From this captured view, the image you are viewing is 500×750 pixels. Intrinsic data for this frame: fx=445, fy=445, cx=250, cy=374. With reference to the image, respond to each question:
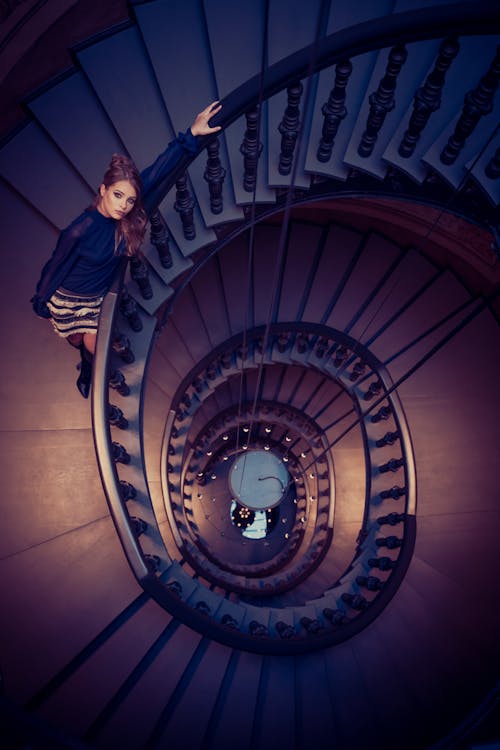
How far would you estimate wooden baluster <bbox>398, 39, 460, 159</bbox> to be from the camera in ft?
9.31

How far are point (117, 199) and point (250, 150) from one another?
1447 millimetres

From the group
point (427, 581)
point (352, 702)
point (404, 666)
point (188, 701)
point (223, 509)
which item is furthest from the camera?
point (223, 509)

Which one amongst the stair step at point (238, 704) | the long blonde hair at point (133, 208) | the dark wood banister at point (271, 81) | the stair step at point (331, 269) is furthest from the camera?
the stair step at point (331, 269)

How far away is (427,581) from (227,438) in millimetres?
5887

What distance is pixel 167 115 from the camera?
140 inches

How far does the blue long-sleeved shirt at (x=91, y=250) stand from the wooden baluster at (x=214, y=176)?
0.44 metres

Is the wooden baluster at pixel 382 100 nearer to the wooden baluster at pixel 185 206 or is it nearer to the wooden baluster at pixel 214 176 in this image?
the wooden baluster at pixel 214 176

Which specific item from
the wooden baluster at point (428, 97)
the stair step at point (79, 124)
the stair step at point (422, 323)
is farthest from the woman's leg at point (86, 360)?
the stair step at point (422, 323)

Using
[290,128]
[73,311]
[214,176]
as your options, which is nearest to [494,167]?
[290,128]

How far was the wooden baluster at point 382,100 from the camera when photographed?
292 centimetres

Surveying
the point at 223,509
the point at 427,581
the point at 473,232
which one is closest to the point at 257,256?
the point at 473,232

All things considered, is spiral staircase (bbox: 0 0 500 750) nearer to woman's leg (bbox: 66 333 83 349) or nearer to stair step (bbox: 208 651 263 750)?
stair step (bbox: 208 651 263 750)

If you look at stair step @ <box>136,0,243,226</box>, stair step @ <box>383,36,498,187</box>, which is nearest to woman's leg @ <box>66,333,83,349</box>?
stair step @ <box>136,0,243,226</box>

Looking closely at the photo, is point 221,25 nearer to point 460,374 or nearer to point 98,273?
point 98,273
